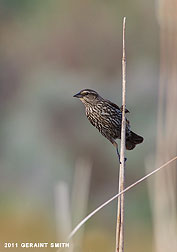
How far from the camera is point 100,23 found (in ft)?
21.4

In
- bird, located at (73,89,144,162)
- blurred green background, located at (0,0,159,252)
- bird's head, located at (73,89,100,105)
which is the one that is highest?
bird's head, located at (73,89,100,105)

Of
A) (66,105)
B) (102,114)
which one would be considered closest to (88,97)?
(102,114)

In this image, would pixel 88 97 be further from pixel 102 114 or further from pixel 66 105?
pixel 66 105

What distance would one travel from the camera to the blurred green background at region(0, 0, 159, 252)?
17.0 ft

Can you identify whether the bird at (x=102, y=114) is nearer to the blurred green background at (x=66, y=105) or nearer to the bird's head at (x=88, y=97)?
the bird's head at (x=88, y=97)

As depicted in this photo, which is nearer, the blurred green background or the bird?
the bird

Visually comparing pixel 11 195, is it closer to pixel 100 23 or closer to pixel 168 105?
pixel 100 23

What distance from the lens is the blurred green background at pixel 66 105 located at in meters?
5.18

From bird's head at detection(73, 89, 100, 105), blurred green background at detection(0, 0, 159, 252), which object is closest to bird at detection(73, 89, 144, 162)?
bird's head at detection(73, 89, 100, 105)

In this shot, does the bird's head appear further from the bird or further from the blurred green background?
the blurred green background

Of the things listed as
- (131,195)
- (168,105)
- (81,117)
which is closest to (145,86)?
(81,117)

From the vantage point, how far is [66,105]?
5895 mm

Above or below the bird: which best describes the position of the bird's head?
above

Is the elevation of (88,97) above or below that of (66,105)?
above
